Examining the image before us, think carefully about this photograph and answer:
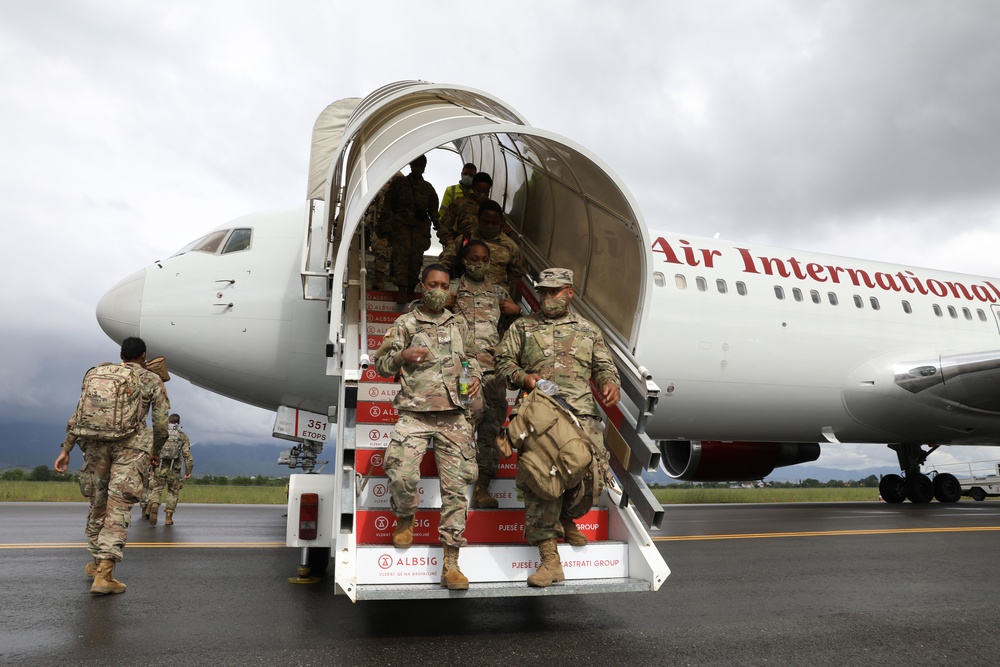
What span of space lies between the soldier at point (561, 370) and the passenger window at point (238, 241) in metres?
4.65

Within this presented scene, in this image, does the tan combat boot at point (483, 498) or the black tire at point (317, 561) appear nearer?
Result: the tan combat boot at point (483, 498)

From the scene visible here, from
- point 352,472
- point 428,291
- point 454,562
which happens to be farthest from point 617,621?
point 428,291

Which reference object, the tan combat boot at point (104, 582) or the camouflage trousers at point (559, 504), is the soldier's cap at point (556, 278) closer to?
the camouflage trousers at point (559, 504)

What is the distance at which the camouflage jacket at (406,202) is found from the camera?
7230 millimetres

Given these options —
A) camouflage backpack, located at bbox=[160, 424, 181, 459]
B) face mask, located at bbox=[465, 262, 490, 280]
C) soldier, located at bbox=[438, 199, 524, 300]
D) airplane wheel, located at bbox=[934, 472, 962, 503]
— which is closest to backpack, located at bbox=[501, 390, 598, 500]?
face mask, located at bbox=[465, 262, 490, 280]

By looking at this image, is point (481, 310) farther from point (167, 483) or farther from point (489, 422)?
point (167, 483)

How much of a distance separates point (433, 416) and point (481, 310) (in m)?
1.33

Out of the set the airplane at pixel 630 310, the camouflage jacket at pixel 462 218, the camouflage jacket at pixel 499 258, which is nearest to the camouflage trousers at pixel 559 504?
the airplane at pixel 630 310

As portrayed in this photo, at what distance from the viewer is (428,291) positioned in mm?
4781

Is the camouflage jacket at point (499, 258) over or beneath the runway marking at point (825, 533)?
Answer: over

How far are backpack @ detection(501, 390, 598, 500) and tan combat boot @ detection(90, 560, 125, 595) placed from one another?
3147 mm

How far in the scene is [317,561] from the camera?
5.89 meters

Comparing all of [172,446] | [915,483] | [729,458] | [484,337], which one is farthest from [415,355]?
[915,483]

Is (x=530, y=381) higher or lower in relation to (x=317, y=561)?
higher
